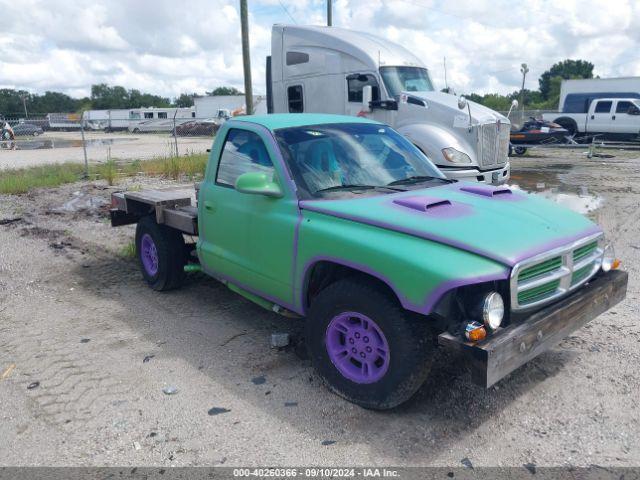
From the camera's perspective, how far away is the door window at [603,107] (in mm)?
24516

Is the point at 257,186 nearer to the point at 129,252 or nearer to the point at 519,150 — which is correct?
the point at 129,252

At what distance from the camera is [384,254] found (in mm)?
3150

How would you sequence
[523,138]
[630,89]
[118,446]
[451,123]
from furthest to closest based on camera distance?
[630,89] < [523,138] < [451,123] < [118,446]

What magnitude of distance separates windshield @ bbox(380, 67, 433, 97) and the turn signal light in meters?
9.14

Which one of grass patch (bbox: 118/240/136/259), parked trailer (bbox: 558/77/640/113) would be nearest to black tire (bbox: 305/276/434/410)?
grass patch (bbox: 118/240/136/259)

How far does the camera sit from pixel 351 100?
11.7 meters

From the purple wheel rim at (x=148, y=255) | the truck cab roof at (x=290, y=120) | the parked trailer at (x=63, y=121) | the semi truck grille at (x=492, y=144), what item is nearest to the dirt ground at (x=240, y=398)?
the purple wheel rim at (x=148, y=255)

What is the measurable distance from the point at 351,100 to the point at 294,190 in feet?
27.4

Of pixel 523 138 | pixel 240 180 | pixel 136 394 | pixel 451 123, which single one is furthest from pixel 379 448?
pixel 523 138

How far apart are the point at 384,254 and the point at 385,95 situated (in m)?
8.80

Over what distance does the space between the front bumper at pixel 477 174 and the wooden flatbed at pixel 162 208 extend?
524 centimetres

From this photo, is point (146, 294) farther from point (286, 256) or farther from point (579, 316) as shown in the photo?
point (579, 316)

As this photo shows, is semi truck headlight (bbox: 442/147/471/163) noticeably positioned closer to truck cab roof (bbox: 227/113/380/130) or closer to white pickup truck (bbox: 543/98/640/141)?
truck cab roof (bbox: 227/113/380/130)

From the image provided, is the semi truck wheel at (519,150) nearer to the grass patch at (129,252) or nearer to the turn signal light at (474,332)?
the grass patch at (129,252)
